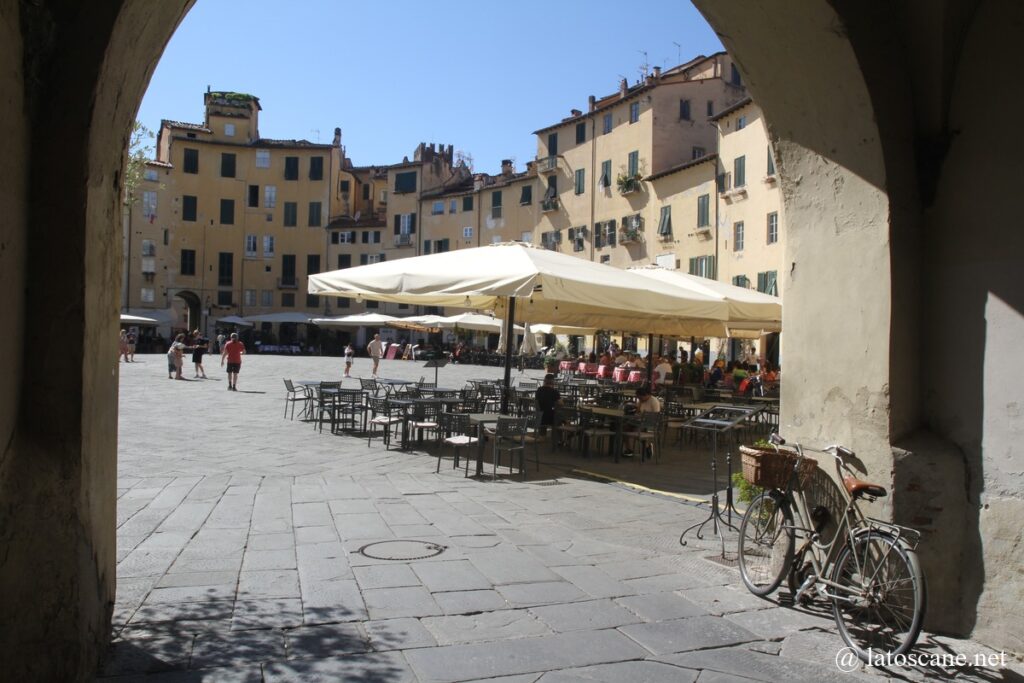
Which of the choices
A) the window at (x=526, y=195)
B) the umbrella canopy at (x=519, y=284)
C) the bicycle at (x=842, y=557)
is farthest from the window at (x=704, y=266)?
the bicycle at (x=842, y=557)

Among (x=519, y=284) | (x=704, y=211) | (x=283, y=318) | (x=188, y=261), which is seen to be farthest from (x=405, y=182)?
(x=519, y=284)

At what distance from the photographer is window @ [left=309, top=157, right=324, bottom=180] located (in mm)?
53406

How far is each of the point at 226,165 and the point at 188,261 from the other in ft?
22.7

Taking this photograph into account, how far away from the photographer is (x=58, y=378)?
3186 mm

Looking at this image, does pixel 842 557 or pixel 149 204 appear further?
pixel 149 204

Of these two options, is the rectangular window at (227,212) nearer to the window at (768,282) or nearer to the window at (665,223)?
the window at (665,223)

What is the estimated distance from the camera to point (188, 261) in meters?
51.2

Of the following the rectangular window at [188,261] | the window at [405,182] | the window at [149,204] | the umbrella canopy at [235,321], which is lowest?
the umbrella canopy at [235,321]

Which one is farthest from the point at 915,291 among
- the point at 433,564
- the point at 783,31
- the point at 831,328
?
the point at 433,564

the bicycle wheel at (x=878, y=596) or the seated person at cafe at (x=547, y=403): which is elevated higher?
the seated person at cafe at (x=547, y=403)

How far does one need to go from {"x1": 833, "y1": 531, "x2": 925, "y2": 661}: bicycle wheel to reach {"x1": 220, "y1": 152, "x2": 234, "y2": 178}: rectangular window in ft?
177

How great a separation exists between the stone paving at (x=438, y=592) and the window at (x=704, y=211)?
80.9 ft

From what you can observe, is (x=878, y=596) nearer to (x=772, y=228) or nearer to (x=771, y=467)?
(x=771, y=467)

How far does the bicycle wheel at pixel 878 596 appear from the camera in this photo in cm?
387
